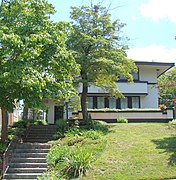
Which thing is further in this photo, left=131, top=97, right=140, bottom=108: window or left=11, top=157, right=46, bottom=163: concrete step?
left=131, top=97, right=140, bottom=108: window

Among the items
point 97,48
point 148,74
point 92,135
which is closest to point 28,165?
point 92,135

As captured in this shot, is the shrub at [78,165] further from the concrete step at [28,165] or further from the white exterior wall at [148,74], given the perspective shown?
the white exterior wall at [148,74]

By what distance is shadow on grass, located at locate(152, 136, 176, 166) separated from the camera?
528 inches

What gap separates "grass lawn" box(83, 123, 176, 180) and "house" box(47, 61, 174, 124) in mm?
8019

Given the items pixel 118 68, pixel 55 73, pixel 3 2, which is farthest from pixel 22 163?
pixel 118 68

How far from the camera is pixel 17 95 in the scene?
46.4ft

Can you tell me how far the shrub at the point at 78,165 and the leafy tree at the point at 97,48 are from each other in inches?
353

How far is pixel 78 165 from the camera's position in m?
12.4

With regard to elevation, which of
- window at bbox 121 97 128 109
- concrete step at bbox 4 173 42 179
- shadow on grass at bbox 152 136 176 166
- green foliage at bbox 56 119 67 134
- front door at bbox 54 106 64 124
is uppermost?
window at bbox 121 97 128 109

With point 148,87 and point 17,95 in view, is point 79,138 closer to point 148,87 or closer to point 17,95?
point 17,95

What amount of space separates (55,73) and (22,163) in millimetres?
5074

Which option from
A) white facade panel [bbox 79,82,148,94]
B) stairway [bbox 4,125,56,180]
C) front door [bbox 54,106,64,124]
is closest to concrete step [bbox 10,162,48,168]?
stairway [bbox 4,125,56,180]

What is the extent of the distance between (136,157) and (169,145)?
8.81 ft

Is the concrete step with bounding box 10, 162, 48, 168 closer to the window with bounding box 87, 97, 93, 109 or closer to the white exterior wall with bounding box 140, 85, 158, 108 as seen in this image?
the window with bounding box 87, 97, 93, 109
